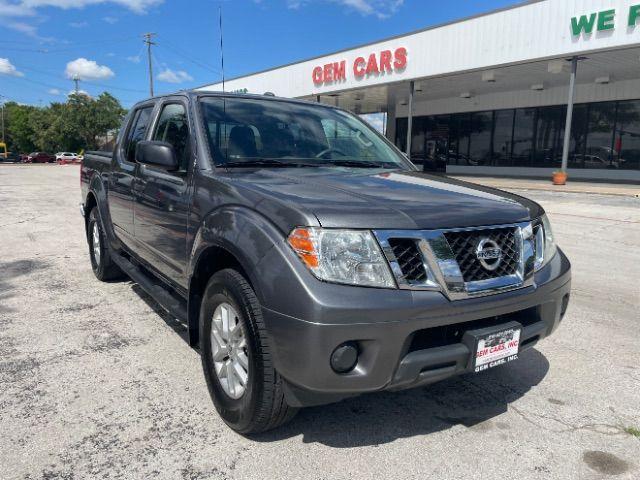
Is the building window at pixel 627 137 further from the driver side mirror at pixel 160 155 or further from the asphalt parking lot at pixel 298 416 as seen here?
the driver side mirror at pixel 160 155

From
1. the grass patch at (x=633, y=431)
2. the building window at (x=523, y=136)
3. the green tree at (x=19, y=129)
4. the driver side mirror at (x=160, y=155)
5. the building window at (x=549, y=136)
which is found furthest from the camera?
the green tree at (x=19, y=129)

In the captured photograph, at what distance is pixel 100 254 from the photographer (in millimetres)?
5316

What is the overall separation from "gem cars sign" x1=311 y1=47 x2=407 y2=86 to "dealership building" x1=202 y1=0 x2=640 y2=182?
4 cm

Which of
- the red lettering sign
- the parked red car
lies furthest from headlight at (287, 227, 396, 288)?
the parked red car

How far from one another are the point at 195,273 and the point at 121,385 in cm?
90

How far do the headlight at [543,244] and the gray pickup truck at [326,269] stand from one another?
1 centimetres

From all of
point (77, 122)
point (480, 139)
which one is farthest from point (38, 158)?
point (480, 139)

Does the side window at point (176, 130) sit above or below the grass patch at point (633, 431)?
A: above

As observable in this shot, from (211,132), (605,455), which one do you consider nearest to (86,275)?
(211,132)

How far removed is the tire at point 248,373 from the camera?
7.39ft

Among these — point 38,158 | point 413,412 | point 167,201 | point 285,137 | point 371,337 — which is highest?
point 285,137

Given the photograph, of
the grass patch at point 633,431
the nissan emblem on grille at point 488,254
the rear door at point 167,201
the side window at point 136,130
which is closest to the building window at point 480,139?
the side window at point 136,130

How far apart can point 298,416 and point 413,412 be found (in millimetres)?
645

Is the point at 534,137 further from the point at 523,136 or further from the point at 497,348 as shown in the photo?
the point at 497,348
